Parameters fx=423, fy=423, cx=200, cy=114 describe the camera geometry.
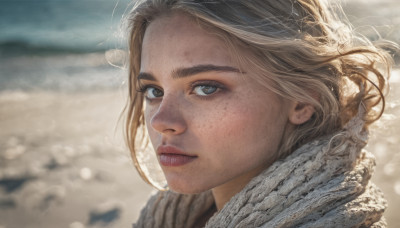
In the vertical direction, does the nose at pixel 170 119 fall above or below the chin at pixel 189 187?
above

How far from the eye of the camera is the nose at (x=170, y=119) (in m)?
1.76

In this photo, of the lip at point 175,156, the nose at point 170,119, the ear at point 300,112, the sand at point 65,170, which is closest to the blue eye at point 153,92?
the nose at point 170,119

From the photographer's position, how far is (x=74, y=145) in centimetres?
491

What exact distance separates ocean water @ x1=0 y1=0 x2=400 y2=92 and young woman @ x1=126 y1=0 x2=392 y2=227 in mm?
446

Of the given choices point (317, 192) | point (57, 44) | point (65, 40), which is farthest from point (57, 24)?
point (317, 192)

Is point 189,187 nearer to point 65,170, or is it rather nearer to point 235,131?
point 235,131

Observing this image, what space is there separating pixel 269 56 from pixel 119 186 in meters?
2.57

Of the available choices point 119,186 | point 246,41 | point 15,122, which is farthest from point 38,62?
point 246,41

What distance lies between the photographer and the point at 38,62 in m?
10.3

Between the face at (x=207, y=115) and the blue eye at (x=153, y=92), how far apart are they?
182mm

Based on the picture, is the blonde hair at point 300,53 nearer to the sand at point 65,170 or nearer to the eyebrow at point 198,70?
the eyebrow at point 198,70

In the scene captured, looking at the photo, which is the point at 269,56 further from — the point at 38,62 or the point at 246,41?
the point at 38,62

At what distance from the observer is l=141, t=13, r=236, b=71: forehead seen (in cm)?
179

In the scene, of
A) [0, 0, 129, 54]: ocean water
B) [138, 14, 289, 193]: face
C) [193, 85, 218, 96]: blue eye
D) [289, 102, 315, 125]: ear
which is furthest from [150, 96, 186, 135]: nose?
[0, 0, 129, 54]: ocean water
